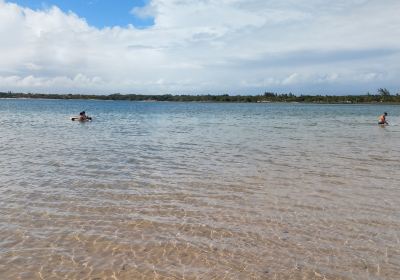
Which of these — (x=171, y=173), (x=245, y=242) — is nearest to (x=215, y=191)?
(x=171, y=173)

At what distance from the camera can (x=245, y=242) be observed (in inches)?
332

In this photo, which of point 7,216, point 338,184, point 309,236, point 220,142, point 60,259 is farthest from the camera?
point 220,142

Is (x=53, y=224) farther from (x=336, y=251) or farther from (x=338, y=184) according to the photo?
(x=338, y=184)

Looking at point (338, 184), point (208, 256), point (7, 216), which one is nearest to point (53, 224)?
point (7, 216)

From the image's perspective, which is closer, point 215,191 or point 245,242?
point 245,242

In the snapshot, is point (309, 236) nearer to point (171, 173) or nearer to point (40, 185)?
point (171, 173)

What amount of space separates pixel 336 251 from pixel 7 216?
7.32 metres

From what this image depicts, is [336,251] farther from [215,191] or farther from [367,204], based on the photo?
[215,191]

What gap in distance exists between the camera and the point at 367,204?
1120 centimetres

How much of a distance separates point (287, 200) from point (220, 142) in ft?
49.3

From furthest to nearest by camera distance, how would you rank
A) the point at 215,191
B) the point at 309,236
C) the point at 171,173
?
the point at 171,173 → the point at 215,191 → the point at 309,236

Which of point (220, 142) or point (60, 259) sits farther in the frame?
point (220, 142)

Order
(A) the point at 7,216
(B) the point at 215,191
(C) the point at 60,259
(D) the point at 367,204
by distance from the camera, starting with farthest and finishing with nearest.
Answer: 1. (B) the point at 215,191
2. (D) the point at 367,204
3. (A) the point at 7,216
4. (C) the point at 60,259

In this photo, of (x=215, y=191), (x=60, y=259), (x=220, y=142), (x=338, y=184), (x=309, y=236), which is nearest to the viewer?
(x=60, y=259)
